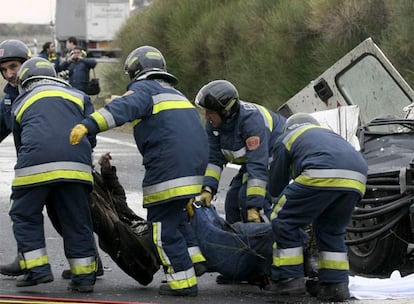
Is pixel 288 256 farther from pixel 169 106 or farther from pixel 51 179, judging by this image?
pixel 51 179

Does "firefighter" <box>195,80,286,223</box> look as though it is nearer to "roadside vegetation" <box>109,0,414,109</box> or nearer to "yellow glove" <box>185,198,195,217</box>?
"yellow glove" <box>185,198,195,217</box>

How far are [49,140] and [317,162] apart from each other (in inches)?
69.7

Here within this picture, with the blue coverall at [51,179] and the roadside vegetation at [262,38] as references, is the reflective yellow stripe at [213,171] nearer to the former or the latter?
the blue coverall at [51,179]

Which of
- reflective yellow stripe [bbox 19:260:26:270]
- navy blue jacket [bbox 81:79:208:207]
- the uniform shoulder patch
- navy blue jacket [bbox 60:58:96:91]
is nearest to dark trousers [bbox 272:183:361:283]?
navy blue jacket [bbox 81:79:208:207]

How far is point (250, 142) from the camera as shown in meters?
8.91

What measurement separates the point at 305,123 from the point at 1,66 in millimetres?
2548

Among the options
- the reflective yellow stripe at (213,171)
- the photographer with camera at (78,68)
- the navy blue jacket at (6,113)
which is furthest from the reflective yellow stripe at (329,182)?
the photographer with camera at (78,68)

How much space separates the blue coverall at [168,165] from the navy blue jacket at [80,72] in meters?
12.8

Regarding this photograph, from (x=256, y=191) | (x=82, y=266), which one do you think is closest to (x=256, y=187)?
(x=256, y=191)

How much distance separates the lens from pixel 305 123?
8.20 m

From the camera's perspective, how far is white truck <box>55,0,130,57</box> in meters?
44.6

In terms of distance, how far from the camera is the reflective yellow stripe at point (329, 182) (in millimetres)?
7812

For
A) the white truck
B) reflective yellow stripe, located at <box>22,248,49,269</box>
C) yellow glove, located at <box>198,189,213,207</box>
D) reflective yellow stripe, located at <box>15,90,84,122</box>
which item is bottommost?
the white truck

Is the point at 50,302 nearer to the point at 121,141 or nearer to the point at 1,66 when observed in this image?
the point at 1,66
